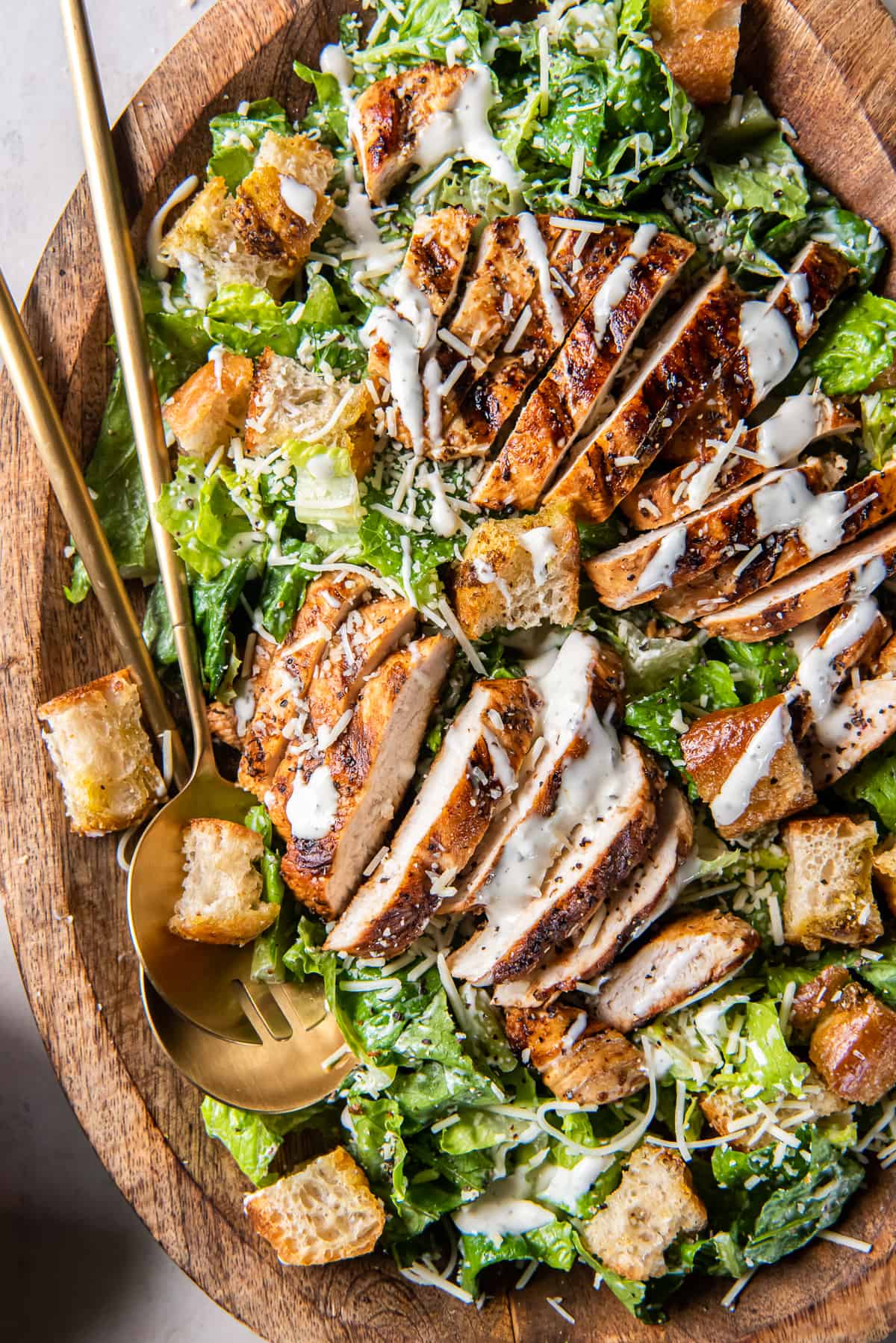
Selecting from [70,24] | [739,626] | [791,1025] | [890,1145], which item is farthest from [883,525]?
[70,24]

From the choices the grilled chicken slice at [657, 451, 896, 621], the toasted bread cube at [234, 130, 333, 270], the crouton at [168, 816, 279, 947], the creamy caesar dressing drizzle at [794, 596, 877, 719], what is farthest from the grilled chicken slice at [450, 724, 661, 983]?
the toasted bread cube at [234, 130, 333, 270]

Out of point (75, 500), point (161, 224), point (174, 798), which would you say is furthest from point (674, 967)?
point (161, 224)

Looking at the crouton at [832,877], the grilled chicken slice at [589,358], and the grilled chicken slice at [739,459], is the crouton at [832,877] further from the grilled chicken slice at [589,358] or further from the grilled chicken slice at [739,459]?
the grilled chicken slice at [589,358]

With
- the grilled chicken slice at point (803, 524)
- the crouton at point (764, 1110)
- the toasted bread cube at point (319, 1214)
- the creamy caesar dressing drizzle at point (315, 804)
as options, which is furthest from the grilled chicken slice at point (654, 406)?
the toasted bread cube at point (319, 1214)

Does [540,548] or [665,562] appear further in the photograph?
[665,562]

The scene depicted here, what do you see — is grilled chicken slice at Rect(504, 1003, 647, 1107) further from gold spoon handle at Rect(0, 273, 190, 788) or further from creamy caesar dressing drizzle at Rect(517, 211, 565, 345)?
creamy caesar dressing drizzle at Rect(517, 211, 565, 345)

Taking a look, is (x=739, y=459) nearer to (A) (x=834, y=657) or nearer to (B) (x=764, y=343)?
(B) (x=764, y=343)
